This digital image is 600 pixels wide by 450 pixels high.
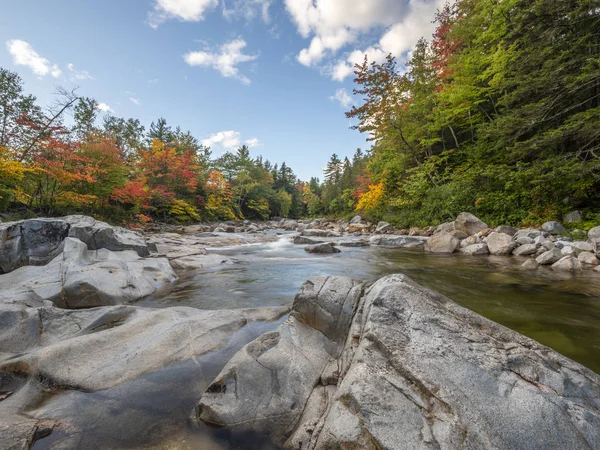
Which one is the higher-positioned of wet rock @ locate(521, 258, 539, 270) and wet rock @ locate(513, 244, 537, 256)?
wet rock @ locate(513, 244, 537, 256)

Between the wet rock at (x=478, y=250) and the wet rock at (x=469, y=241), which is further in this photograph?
the wet rock at (x=469, y=241)

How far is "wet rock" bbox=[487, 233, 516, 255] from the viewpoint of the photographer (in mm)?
8492

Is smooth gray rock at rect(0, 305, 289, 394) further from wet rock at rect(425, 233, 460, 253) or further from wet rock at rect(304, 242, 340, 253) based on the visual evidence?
wet rock at rect(425, 233, 460, 253)

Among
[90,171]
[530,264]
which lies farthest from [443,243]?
[90,171]

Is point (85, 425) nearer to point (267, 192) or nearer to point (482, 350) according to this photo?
point (482, 350)

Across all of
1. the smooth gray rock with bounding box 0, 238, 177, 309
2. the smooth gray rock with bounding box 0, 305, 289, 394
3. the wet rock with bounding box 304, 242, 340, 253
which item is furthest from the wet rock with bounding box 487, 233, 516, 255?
the smooth gray rock with bounding box 0, 238, 177, 309

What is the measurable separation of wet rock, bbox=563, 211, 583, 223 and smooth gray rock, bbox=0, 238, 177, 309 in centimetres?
1342

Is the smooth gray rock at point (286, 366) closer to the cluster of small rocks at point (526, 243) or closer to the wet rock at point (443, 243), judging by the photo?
the cluster of small rocks at point (526, 243)

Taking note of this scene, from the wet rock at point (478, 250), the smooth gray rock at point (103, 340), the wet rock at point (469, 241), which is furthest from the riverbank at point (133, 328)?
the wet rock at point (469, 241)

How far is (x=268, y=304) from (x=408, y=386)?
3.40 m

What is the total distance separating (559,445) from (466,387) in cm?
42

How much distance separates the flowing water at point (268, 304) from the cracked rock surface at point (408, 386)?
1.09 feet

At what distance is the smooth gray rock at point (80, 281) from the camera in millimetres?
4117

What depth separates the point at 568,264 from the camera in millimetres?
6363
